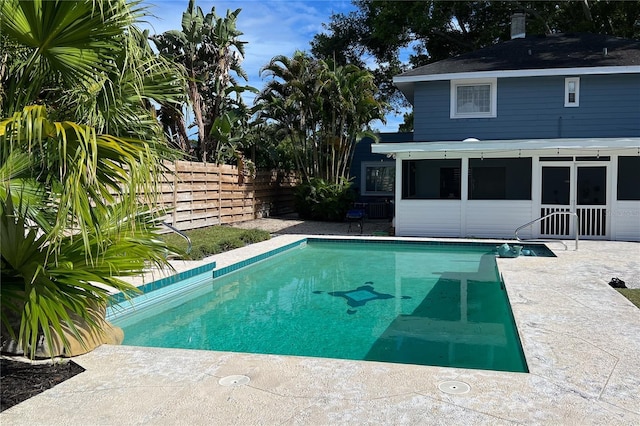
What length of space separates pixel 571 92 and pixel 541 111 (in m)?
1.02

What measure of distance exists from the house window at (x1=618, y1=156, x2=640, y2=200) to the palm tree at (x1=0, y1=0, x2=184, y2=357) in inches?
509

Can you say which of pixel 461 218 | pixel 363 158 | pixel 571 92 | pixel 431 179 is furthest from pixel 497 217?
pixel 363 158

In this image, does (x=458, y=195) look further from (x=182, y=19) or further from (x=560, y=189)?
(x=182, y=19)

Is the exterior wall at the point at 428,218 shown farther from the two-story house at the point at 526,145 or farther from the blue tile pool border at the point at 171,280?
the blue tile pool border at the point at 171,280

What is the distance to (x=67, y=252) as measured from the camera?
3828 mm

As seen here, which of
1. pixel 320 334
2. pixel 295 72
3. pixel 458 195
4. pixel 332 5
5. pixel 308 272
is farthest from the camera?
pixel 332 5

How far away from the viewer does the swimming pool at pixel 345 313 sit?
232 inches

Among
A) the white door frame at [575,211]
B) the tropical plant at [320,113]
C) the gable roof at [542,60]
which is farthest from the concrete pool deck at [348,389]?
the tropical plant at [320,113]

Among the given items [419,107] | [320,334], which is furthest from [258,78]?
[320,334]

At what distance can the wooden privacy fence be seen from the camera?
13859 millimetres

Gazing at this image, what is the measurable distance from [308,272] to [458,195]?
6.04 metres

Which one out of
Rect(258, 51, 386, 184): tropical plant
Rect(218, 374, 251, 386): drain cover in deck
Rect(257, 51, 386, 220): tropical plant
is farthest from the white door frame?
Rect(218, 374, 251, 386): drain cover in deck

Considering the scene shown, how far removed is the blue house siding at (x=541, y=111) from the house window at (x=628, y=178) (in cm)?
217

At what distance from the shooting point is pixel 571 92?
15.6 meters
